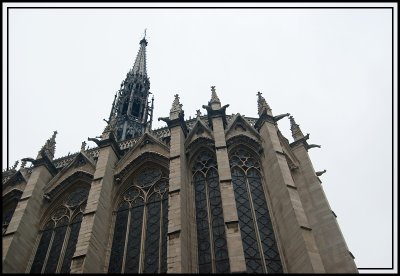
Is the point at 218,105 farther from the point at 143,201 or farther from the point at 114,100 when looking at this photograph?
the point at 114,100

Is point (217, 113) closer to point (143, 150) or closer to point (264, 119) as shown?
point (264, 119)

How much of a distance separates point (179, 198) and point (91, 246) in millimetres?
3328

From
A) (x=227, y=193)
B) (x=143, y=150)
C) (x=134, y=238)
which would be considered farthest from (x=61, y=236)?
(x=227, y=193)

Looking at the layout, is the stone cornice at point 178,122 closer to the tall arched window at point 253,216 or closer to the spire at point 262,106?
the tall arched window at point 253,216

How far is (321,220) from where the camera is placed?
13.8 metres

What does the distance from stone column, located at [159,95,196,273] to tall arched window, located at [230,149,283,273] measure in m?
1.88

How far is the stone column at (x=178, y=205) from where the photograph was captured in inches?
449

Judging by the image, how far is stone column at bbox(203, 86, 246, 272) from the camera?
10.9 meters

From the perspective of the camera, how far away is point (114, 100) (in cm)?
3238

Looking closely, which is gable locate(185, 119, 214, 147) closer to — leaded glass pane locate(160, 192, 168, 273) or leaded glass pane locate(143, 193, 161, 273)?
leaded glass pane locate(160, 192, 168, 273)

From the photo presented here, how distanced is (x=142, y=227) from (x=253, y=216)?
4181 millimetres

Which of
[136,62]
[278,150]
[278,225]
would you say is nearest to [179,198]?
[278,225]

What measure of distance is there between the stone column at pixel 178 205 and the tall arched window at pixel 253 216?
6.18 ft

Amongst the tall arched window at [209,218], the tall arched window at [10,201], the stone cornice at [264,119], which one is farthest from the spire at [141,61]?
the tall arched window at [209,218]
